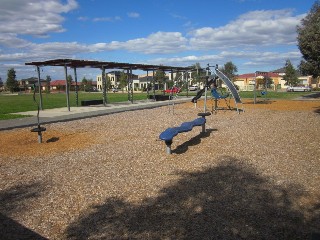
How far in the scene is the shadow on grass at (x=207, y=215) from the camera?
3.94 metres

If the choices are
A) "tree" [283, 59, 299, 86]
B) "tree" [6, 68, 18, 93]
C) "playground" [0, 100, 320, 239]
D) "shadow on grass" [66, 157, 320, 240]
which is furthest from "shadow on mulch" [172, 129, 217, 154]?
"tree" [6, 68, 18, 93]

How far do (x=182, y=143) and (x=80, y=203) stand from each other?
474cm

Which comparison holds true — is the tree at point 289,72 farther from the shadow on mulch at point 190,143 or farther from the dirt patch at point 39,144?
the dirt patch at point 39,144

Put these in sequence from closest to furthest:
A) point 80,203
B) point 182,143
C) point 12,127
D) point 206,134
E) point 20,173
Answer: point 80,203
point 20,173
point 182,143
point 206,134
point 12,127

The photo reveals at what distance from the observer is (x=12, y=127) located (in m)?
12.3

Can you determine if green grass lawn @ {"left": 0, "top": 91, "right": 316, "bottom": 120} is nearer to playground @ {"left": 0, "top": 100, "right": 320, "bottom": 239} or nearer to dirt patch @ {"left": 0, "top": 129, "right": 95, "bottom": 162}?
dirt patch @ {"left": 0, "top": 129, "right": 95, "bottom": 162}

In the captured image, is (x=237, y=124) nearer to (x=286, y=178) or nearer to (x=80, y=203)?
(x=286, y=178)

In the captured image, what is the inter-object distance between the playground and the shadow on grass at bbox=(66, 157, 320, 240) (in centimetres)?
1

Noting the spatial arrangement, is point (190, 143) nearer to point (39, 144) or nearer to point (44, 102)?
point (39, 144)

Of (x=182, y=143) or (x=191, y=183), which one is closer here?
(x=191, y=183)

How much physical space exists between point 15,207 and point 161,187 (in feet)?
8.16

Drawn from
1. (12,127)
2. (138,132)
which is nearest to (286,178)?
(138,132)

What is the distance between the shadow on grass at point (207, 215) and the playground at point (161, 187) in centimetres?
1

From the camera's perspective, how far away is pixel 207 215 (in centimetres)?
441
